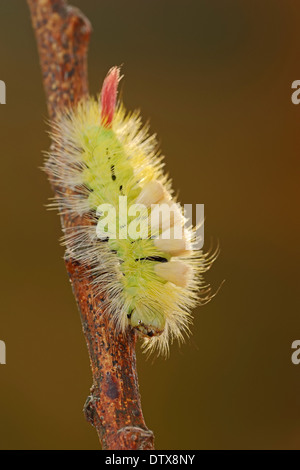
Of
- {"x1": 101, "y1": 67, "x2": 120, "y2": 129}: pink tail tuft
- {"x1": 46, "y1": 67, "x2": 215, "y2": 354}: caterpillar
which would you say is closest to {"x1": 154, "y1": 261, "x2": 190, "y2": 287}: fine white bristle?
{"x1": 46, "y1": 67, "x2": 215, "y2": 354}: caterpillar

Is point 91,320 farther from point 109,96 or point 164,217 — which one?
point 109,96

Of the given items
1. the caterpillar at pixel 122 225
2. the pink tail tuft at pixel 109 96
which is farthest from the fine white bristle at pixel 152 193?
the pink tail tuft at pixel 109 96

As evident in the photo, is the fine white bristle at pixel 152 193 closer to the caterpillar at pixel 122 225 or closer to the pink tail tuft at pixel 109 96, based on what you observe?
the caterpillar at pixel 122 225

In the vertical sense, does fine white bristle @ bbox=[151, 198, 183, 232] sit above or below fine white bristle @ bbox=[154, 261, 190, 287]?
above

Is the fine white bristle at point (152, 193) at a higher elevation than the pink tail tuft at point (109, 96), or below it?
below

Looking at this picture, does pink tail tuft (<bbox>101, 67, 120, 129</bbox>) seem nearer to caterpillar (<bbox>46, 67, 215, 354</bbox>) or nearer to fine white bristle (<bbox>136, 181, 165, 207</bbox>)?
caterpillar (<bbox>46, 67, 215, 354</bbox>)

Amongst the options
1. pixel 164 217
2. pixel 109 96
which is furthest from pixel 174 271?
pixel 109 96

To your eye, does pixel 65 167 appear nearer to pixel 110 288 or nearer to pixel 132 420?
pixel 110 288
